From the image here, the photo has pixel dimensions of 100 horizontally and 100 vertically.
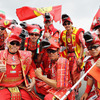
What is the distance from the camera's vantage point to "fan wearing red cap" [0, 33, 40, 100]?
2.03 meters

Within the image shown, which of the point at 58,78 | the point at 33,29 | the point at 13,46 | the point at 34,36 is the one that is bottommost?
the point at 58,78

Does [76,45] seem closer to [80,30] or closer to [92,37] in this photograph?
[80,30]

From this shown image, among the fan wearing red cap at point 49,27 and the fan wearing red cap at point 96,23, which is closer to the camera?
the fan wearing red cap at point 96,23

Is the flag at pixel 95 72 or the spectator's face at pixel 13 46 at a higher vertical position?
the spectator's face at pixel 13 46

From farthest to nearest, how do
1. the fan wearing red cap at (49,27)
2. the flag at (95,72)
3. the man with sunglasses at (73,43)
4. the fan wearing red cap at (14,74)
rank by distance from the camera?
the fan wearing red cap at (49,27) → the man with sunglasses at (73,43) → the fan wearing red cap at (14,74) → the flag at (95,72)

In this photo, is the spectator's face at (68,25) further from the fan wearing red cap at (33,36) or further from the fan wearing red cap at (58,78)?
the fan wearing red cap at (58,78)

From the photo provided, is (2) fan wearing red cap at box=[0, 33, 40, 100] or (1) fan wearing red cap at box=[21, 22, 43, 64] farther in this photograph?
(1) fan wearing red cap at box=[21, 22, 43, 64]

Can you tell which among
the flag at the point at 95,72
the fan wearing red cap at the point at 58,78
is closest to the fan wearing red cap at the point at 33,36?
the fan wearing red cap at the point at 58,78

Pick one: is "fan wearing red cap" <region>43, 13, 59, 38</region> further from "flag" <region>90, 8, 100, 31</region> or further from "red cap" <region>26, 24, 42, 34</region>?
"flag" <region>90, 8, 100, 31</region>

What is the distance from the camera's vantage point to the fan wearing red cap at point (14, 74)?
6.65 ft

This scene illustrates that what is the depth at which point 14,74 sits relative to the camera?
2.09 metres

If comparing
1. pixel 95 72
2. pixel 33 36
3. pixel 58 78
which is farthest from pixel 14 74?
pixel 95 72

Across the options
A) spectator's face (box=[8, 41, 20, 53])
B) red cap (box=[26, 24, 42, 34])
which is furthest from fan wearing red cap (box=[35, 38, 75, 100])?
red cap (box=[26, 24, 42, 34])

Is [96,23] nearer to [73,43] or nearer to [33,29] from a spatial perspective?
[73,43]
